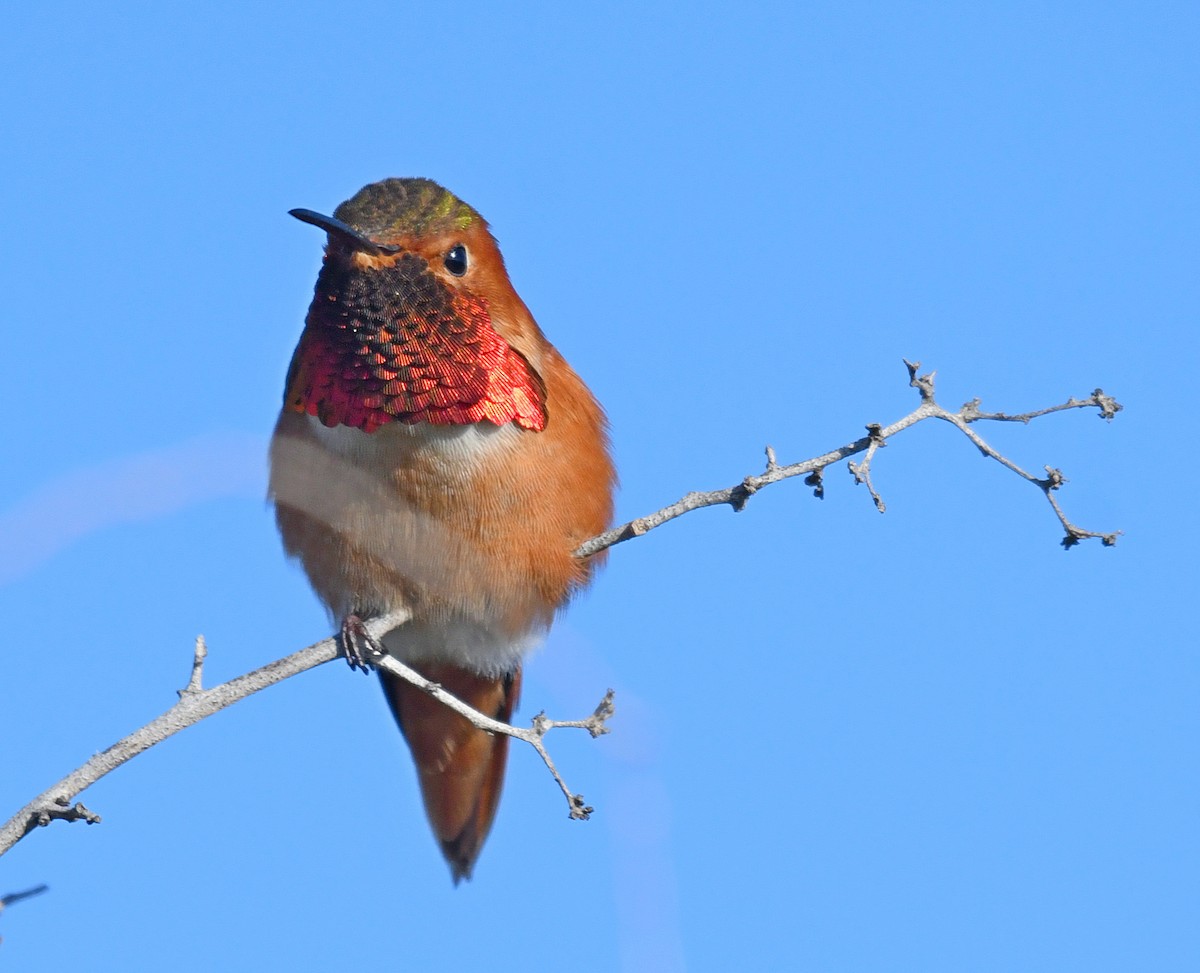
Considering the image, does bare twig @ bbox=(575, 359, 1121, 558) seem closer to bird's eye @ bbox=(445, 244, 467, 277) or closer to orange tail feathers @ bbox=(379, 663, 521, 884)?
bird's eye @ bbox=(445, 244, 467, 277)

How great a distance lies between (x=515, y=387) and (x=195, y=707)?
199 cm

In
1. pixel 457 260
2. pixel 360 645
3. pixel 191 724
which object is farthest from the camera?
pixel 457 260

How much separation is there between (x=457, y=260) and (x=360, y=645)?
4.70 feet

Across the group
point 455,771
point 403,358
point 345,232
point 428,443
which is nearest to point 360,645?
point 428,443

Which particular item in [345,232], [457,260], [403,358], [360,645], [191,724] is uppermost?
[457,260]

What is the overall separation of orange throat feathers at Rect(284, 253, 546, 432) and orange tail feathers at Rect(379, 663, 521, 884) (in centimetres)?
188

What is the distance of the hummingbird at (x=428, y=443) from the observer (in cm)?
537

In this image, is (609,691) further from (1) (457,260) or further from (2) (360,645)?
(1) (457,260)

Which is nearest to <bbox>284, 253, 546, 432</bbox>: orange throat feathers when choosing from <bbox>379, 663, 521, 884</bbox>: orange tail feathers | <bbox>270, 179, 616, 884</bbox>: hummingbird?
<bbox>270, 179, 616, 884</bbox>: hummingbird

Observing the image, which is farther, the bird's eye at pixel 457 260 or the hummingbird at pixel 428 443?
the bird's eye at pixel 457 260

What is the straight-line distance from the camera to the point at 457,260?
576cm

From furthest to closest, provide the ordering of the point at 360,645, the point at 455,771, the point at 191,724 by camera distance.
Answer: the point at 455,771
the point at 360,645
the point at 191,724

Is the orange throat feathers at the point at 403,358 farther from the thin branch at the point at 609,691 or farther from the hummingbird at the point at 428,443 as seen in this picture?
the thin branch at the point at 609,691

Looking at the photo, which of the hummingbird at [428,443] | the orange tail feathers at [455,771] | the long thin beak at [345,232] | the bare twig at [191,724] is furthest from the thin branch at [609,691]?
the orange tail feathers at [455,771]
